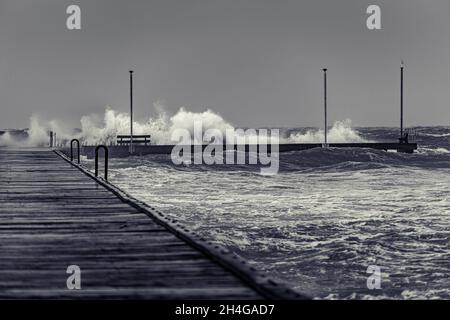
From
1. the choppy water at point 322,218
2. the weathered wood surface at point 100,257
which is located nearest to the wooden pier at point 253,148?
the choppy water at point 322,218

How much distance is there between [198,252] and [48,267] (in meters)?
1.82

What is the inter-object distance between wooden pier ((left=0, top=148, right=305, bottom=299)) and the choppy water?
5.56 metres

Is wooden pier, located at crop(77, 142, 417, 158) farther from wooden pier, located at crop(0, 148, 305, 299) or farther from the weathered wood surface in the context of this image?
wooden pier, located at crop(0, 148, 305, 299)

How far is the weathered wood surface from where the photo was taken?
8.48 meters

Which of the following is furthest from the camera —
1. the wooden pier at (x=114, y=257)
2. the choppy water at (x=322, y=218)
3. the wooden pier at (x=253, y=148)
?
the wooden pier at (x=253, y=148)

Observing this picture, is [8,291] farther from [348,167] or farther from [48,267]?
[348,167]

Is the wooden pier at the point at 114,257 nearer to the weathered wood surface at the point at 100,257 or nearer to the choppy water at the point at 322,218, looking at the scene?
the weathered wood surface at the point at 100,257

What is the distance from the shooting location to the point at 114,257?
10.5 metres

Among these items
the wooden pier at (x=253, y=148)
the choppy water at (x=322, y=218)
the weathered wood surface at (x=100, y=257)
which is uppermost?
the weathered wood surface at (x=100, y=257)

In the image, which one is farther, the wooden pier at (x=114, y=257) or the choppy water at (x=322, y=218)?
the choppy water at (x=322, y=218)

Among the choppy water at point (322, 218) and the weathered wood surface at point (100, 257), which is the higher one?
the weathered wood surface at point (100, 257)

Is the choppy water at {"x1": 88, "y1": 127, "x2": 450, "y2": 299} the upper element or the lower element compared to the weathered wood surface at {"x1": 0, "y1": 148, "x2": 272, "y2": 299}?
lower

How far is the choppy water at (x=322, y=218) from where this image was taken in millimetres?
20312

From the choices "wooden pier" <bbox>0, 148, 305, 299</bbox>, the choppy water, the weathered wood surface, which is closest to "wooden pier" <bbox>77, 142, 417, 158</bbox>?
the choppy water
